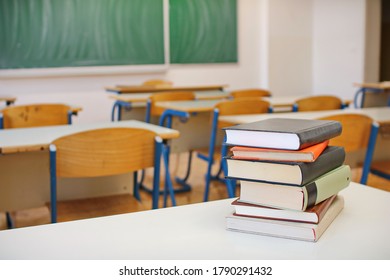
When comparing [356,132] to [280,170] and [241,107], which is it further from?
[280,170]

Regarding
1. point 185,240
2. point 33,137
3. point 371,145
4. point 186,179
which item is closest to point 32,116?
point 33,137

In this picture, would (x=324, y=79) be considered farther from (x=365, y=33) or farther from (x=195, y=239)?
(x=195, y=239)

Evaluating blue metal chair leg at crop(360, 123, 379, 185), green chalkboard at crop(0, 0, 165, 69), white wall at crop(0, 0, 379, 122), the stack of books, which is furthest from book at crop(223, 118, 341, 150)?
white wall at crop(0, 0, 379, 122)

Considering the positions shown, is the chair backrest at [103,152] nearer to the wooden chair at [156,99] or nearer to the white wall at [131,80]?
the wooden chair at [156,99]

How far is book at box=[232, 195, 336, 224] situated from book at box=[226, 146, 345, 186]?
0.16 feet

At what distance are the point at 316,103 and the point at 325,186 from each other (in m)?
3.01

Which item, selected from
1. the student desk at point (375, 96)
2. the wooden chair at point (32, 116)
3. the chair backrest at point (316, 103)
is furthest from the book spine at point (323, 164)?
the student desk at point (375, 96)

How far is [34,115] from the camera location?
11.3 feet

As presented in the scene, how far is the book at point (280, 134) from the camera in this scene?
3.29ft

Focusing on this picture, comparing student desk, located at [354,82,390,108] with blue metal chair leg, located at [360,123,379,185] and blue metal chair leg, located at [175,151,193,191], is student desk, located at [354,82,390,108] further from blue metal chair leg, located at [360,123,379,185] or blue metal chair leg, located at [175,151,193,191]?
blue metal chair leg, located at [360,123,379,185]

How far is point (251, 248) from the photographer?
95 centimetres

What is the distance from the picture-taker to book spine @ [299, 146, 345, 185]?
99cm

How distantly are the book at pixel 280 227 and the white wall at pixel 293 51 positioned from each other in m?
6.70
